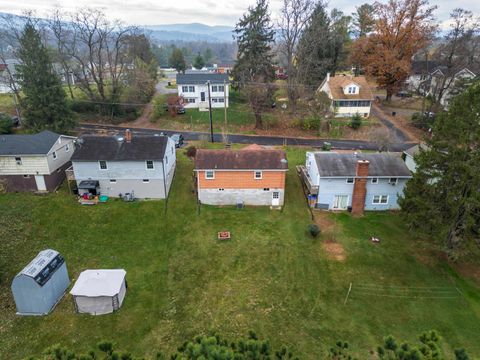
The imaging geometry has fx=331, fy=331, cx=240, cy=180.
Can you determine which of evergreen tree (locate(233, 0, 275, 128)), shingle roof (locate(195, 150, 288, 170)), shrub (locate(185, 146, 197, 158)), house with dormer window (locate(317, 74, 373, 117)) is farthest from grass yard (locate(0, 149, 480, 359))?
evergreen tree (locate(233, 0, 275, 128))

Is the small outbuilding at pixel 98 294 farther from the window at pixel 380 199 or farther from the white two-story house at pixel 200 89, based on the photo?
the white two-story house at pixel 200 89

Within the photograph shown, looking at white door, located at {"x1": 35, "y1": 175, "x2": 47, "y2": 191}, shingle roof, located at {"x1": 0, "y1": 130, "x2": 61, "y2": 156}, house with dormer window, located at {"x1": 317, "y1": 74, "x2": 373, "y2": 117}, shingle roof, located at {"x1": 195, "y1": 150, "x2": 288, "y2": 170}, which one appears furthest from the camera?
house with dormer window, located at {"x1": 317, "y1": 74, "x2": 373, "y2": 117}

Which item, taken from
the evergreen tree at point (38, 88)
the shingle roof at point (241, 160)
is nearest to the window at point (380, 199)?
the shingle roof at point (241, 160)

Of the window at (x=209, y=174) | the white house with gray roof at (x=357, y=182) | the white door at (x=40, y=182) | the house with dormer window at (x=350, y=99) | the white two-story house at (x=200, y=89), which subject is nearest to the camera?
the white house with gray roof at (x=357, y=182)

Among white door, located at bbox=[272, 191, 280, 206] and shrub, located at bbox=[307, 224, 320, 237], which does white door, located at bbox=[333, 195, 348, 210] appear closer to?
shrub, located at bbox=[307, 224, 320, 237]

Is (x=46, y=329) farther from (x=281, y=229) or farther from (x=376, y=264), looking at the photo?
(x=376, y=264)

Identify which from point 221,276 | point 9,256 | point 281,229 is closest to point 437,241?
point 281,229
